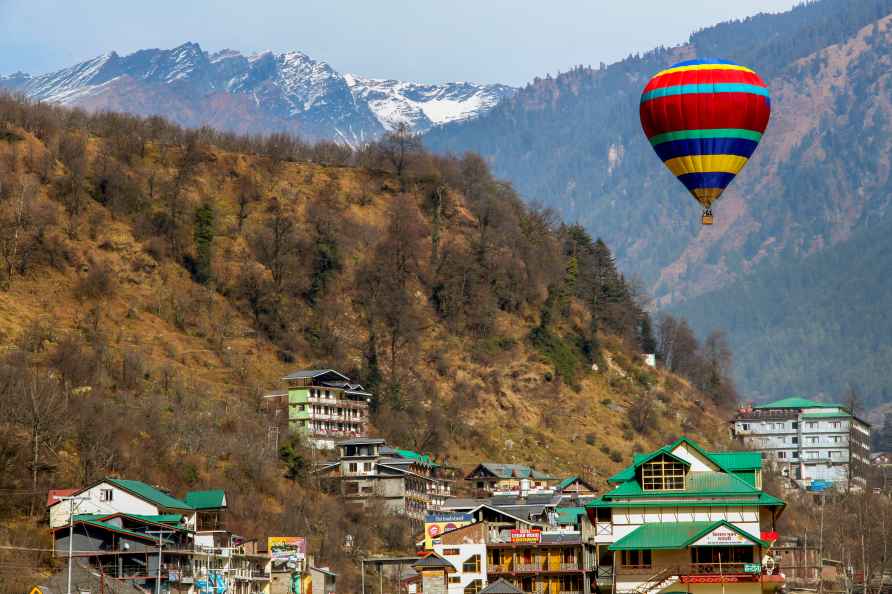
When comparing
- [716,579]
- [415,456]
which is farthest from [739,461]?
[415,456]

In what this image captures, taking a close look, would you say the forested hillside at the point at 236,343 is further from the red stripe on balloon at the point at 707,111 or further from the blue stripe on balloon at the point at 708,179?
the red stripe on balloon at the point at 707,111

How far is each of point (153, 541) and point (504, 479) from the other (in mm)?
52802

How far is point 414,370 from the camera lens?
616 ft

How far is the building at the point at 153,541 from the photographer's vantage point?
383 feet

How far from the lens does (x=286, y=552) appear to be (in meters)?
130

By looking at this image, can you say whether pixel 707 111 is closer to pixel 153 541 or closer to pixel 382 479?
pixel 153 541

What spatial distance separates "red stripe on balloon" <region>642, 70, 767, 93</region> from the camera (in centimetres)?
11488

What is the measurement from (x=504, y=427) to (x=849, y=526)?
35447 millimetres

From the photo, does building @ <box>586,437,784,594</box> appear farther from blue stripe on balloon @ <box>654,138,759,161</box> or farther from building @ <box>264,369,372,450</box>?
building @ <box>264,369,372,450</box>

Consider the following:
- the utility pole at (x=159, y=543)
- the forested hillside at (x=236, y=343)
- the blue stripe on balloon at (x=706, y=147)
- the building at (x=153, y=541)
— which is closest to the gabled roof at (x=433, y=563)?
the building at (x=153, y=541)

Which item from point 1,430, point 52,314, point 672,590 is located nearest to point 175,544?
point 1,430

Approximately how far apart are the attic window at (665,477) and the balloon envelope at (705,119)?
25.2 metres

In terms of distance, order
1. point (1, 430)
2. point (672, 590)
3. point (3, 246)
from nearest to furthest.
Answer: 1. point (672, 590)
2. point (1, 430)
3. point (3, 246)

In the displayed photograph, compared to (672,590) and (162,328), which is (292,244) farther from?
(672,590)
